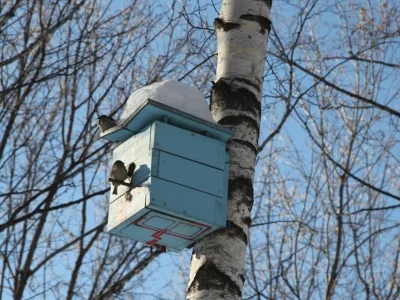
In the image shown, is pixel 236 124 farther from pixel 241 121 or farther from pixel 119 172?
pixel 119 172

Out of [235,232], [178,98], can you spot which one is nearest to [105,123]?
[178,98]

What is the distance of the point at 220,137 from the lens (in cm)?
336

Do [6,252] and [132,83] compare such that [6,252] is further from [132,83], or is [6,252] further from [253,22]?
[253,22]

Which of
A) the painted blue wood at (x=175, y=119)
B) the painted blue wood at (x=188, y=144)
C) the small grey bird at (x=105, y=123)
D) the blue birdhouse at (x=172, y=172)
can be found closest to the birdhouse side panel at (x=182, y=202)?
the blue birdhouse at (x=172, y=172)

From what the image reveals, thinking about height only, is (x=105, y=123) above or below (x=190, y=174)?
above

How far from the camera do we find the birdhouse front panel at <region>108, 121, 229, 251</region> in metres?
3.23

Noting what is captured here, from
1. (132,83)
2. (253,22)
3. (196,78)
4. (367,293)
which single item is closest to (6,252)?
(132,83)

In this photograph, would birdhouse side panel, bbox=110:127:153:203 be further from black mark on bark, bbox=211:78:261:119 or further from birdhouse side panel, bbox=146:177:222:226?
black mark on bark, bbox=211:78:261:119

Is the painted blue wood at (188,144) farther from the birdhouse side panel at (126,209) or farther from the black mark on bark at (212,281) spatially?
the black mark on bark at (212,281)

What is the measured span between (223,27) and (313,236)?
3582mm

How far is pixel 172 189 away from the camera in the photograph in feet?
10.7

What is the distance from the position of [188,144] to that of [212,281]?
2.25ft

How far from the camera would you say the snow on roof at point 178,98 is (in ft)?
11.2

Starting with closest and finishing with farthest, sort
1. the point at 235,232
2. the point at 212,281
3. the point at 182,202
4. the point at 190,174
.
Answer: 1. the point at 212,281
2. the point at 235,232
3. the point at 182,202
4. the point at 190,174
